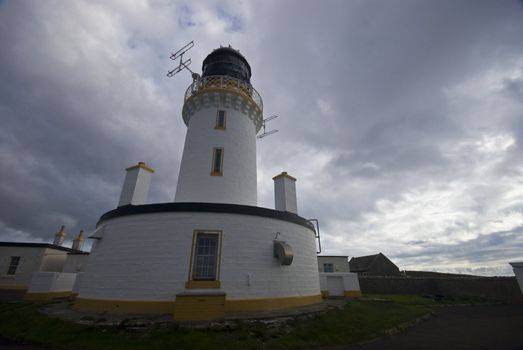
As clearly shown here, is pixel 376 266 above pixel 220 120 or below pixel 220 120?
below

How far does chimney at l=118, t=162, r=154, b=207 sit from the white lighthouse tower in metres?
1.59

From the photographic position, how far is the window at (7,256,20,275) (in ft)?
62.7

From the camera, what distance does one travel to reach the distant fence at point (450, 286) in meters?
18.5

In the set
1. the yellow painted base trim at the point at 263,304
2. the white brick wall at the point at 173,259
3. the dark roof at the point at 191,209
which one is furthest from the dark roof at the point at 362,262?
the dark roof at the point at 191,209

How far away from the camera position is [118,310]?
8250 mm

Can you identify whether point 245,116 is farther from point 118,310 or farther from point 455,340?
point 455,340

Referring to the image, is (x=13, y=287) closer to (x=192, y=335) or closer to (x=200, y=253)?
(x=200, y=253)

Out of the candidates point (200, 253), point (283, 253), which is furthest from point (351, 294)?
point (200, 253)

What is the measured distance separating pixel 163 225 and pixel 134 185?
3328mm

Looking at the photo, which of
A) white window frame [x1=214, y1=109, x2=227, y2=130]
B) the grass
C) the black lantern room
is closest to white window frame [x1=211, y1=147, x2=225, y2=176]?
white window frame [x1=214, y1=109, x2=227, y2=130]

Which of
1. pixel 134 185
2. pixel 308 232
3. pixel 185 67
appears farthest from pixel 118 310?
pixel 185 67

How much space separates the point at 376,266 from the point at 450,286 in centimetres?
954

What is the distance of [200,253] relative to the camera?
8.94 m

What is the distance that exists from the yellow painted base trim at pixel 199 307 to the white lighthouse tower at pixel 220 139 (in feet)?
16.1
